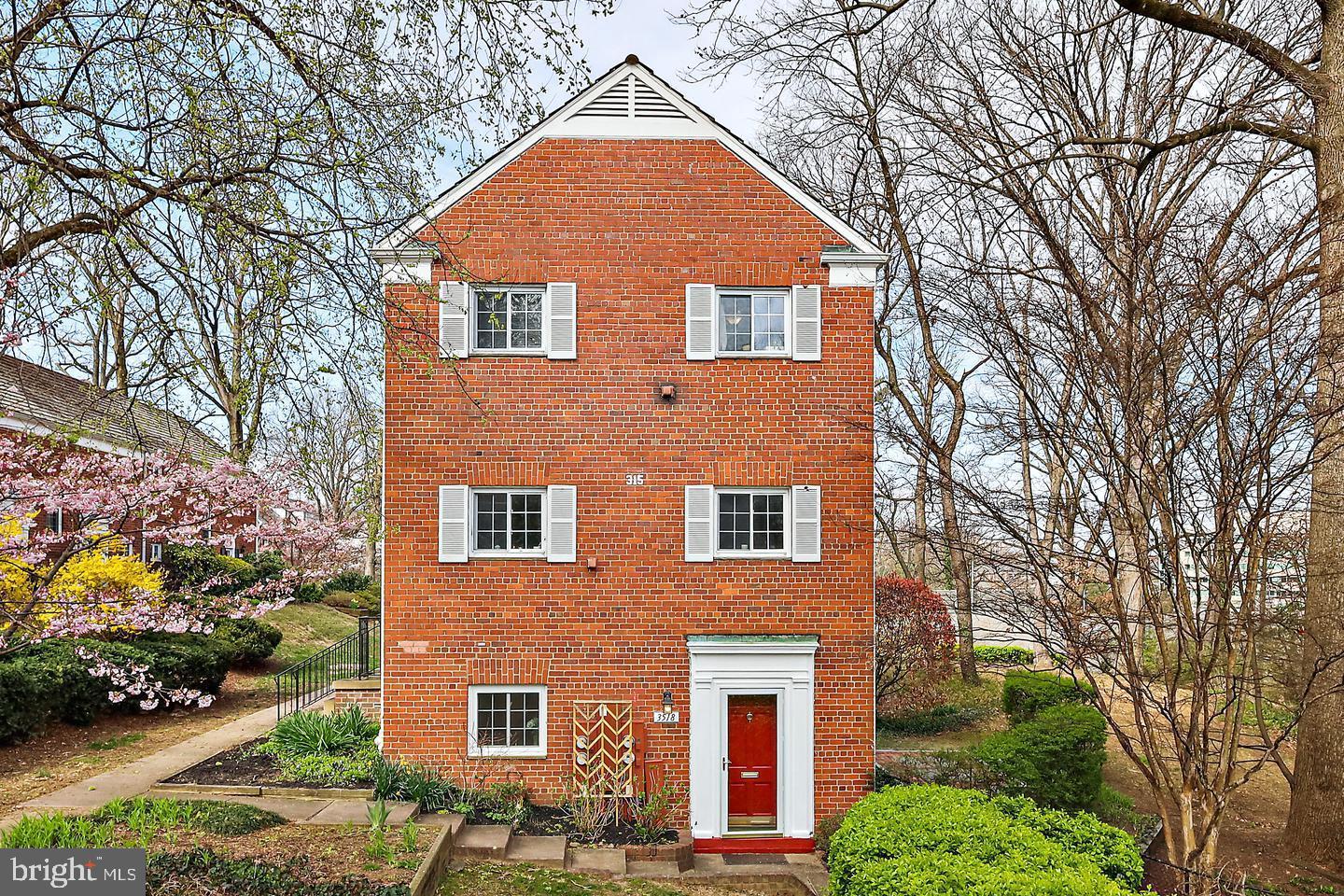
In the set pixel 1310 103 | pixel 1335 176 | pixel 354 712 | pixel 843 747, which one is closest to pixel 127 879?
pixel 354 712

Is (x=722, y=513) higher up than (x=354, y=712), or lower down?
higher up

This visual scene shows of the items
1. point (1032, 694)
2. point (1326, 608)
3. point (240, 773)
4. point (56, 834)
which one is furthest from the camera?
→ point (1032, 694)

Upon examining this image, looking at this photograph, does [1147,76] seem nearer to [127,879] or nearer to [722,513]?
[722,513]

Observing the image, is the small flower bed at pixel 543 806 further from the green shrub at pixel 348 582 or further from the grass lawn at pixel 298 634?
the green shrub at pixel 348 582

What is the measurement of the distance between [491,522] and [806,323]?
5618 millimetres

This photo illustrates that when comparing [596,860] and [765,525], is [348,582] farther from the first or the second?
[765,525]

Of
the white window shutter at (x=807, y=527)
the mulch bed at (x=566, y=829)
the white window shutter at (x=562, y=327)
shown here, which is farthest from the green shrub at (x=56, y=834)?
the white window shutter at (x=807, y=527)

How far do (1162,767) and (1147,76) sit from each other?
15.0 metres

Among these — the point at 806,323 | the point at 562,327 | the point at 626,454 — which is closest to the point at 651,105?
the point at 562,327

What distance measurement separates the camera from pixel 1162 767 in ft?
23.5

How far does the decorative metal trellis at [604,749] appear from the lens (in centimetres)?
1205

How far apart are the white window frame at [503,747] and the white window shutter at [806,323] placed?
632 centimetres

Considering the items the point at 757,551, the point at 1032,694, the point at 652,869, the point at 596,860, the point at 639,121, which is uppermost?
the point at 639,121

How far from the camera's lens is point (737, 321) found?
12.9 m
